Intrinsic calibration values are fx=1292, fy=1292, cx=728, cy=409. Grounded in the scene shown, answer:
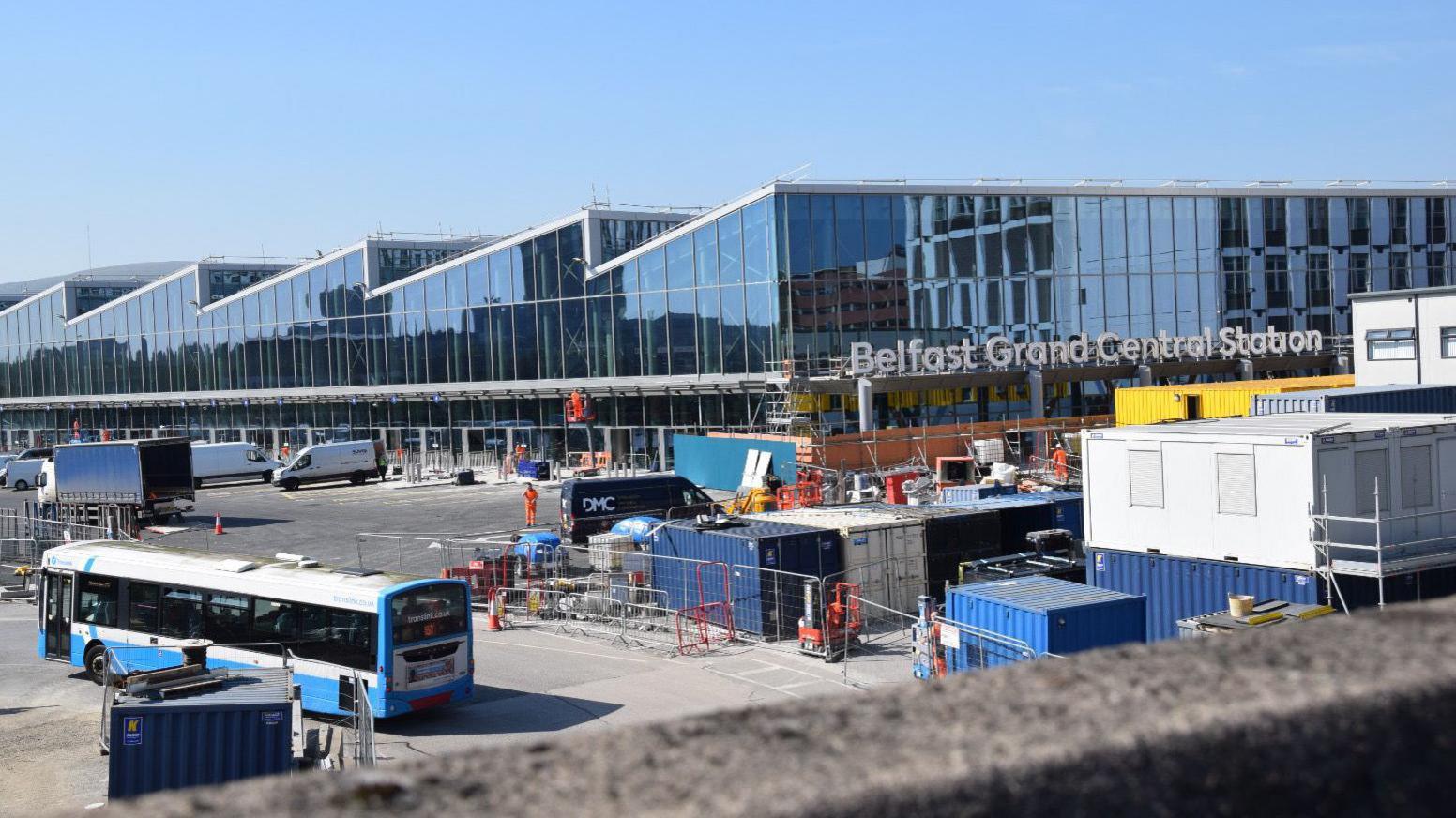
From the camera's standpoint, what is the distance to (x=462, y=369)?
65.8m

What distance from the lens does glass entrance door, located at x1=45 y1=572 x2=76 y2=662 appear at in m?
24.3

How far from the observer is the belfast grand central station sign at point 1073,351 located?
5156 cm

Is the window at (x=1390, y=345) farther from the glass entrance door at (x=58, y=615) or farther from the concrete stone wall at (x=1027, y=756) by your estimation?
the concrete stone wall at (x=1027, y=756)

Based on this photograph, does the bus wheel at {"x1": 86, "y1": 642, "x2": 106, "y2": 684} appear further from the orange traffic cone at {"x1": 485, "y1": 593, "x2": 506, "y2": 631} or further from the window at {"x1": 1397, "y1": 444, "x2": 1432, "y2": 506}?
the window at {"x1": 1397, "y1": 444, "x2": 1432, "y2": 506}

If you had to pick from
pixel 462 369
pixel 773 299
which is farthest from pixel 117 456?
pixel 773 299

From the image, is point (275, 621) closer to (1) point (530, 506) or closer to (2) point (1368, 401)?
(1) point (530, 506)

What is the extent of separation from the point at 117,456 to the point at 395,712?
33.9 meters

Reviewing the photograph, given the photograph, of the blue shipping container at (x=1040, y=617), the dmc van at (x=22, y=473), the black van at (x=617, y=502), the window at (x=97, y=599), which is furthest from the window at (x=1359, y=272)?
the dmc van at (x=22, y=473)

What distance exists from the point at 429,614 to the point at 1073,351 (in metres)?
41.7

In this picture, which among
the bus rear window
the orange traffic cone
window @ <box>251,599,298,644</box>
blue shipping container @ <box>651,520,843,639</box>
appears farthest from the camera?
the orange traffic cone

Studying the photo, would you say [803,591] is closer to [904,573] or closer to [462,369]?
[904,573]

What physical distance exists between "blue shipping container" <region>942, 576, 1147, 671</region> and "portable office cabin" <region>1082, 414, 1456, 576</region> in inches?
95.3

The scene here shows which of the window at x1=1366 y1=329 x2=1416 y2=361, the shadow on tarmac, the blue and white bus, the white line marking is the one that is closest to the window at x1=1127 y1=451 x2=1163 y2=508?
the white line marking

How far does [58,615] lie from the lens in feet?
80.2
